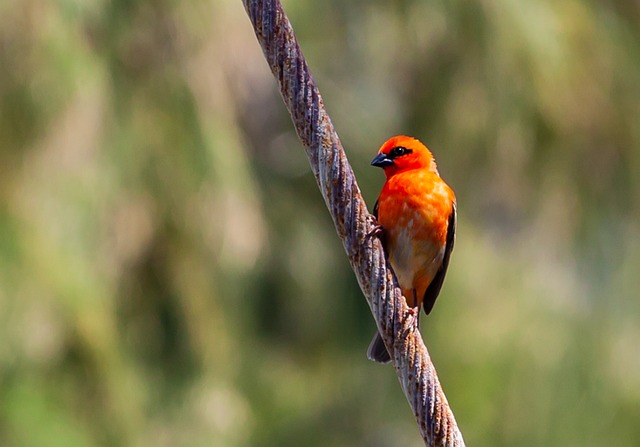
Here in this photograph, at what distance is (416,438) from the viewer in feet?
19.9

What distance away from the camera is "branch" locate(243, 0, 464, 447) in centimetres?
174

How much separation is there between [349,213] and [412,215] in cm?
134

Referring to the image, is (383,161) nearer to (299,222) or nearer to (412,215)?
(412,215)

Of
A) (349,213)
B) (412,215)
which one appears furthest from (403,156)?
(349,213)

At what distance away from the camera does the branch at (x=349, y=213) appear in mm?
1736

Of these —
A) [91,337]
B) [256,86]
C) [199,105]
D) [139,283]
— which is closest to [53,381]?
[91,337]

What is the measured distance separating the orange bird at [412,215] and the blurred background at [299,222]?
1.05 m

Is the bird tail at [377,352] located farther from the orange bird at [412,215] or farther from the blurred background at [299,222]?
the blurred background at [299,222]

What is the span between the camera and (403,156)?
3.28 m

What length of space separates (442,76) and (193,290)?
1616 millimetres

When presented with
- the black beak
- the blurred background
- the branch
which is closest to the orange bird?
the black beak

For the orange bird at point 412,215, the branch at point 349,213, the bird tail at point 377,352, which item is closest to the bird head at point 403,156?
the orange bird at point 412,215

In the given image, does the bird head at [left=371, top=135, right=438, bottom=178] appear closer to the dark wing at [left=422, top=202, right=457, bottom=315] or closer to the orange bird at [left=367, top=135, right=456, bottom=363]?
the orange bird at [left=367, top=135, right=456, bottom=363]

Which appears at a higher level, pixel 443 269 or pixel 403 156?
pixel 403 156
